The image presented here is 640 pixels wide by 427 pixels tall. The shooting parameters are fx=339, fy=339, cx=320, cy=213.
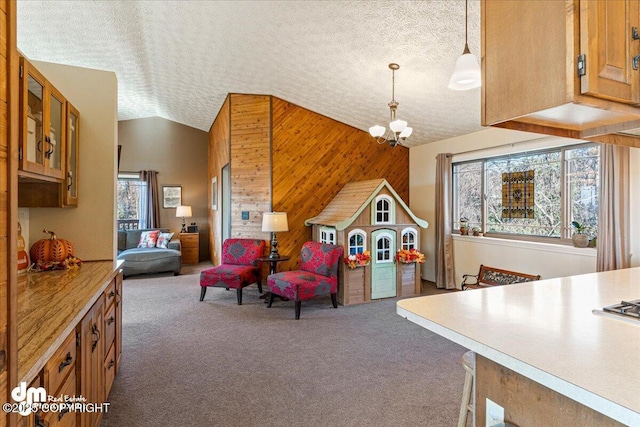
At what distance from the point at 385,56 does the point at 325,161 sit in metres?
2.50

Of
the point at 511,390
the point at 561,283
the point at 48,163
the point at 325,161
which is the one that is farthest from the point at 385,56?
the point at 511,390

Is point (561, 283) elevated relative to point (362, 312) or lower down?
elevated

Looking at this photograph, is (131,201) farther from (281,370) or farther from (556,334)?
(556,334)

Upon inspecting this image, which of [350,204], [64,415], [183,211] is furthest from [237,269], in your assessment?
[183,211]

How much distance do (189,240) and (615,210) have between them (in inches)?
301

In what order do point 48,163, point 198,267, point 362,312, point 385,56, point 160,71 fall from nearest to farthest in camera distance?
point 48,163 → point 385,56 → point 362,312 → point 160,71 → point 198,267

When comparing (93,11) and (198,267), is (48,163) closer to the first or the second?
(93,11)

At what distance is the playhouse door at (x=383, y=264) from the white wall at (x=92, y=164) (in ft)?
10.9

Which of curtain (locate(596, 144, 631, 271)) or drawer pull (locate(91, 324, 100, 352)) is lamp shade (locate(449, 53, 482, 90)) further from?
drawer pull (locate(91, 324, 100, 352))

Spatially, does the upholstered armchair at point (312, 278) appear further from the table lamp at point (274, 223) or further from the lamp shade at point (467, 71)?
the lamp shade at point (467, 71)

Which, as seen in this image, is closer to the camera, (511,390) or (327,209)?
(511,390)

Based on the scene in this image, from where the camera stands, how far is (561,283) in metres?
1.81

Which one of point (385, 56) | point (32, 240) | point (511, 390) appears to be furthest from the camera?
point (385, 56)

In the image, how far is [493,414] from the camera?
113 cm
